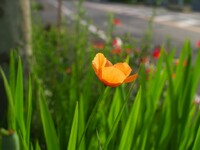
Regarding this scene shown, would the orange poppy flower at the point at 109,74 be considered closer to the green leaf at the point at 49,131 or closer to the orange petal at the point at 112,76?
Answer: the orange petal at the point at 112,76

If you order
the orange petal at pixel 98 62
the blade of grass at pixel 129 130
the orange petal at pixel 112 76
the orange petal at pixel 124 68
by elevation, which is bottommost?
the blade of grass at pixel 129 130

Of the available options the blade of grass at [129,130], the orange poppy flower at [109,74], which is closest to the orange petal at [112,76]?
the orange poppy flower at [109,74]

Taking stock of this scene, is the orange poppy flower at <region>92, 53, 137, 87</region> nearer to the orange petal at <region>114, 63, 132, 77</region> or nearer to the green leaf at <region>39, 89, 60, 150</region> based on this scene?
the orange petal at <region>114, 63, 132, 77</region>

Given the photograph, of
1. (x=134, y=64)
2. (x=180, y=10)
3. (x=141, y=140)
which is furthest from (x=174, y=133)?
(x=180, y=10)

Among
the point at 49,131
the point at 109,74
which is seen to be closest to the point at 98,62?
the point at 109,74

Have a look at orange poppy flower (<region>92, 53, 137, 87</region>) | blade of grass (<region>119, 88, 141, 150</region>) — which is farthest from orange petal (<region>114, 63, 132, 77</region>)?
blade of grass (<region>119, 88, 141, 150</region>)

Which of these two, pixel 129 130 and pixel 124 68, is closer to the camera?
pixel 124 68

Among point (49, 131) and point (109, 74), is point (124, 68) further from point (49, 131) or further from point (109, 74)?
→ point (49, 131)

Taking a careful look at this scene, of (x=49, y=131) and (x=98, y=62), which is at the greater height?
(x=98, y=62)

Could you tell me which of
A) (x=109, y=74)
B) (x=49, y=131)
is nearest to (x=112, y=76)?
(x=109, y=74)

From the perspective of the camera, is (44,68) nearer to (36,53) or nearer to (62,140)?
(36,53)
